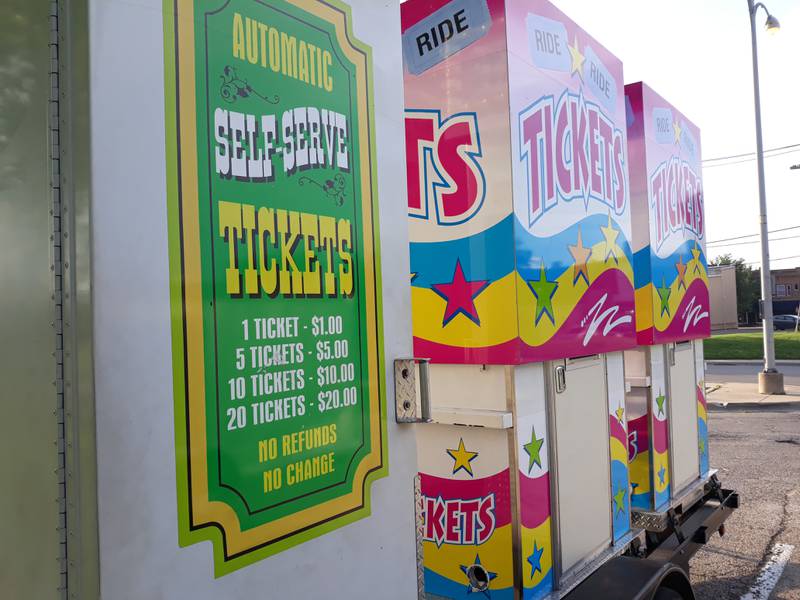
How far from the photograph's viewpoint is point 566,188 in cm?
326

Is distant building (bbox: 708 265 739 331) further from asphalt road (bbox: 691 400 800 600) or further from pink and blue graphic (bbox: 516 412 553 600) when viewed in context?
pink and blue graphic (bbox: 516 412 553 600)

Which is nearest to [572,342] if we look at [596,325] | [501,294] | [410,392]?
[596,325]

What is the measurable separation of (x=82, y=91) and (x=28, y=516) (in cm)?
92

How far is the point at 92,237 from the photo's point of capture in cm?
129

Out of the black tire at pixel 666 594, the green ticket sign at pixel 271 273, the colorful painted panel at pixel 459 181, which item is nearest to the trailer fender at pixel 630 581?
the black tire at pixel 666 594

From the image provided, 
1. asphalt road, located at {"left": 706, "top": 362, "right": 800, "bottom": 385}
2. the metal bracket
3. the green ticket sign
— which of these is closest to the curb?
asphalt road, located at {"left": 706, "top": 362, "right": 800, "bottom": 385}

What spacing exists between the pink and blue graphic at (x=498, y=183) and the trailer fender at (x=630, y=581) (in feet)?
3.27

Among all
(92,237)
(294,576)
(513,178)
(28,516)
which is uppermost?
(513,178)

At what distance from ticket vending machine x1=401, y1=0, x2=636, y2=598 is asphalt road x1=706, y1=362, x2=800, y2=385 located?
54.4ft

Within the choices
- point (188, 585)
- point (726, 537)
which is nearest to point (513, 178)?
point (188, 585)

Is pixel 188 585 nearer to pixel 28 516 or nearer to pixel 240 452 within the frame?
pixel 240 452

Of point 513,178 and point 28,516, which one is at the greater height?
point 513,178

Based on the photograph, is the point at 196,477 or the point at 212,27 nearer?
the point at 196,477

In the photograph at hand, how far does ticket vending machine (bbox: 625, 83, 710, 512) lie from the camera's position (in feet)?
15.0
